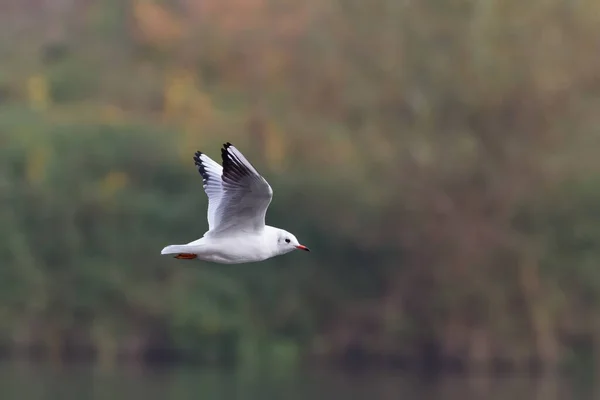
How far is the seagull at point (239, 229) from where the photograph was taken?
7.57 metres

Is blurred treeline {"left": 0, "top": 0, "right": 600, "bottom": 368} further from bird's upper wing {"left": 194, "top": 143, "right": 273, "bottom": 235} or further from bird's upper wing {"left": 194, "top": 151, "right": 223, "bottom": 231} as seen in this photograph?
bird's upper wing {"left": 194, "top": 143, "right": 273, "bottom": 235}

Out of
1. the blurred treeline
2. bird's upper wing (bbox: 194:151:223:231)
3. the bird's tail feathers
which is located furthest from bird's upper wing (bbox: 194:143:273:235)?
the blurred treeline

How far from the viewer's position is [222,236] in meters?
7.86

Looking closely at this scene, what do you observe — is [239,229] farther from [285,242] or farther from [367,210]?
[367,210]

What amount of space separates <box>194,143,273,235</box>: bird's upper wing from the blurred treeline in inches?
459

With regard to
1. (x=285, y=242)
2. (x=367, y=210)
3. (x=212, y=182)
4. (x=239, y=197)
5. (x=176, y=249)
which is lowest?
(x=176, y=249)

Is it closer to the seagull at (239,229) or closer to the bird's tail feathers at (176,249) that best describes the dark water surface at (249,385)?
the seagull at (239,229)

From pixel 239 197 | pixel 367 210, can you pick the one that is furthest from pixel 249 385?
pixel 239 197

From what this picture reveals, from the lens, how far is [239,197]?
25.3 ft

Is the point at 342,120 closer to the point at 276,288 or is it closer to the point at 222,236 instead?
the point at 276,288

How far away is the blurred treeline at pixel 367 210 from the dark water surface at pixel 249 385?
106 centimetres

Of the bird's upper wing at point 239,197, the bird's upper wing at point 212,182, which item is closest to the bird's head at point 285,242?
the bird's upper wing at point 239,197

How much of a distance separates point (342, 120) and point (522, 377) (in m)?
4.55

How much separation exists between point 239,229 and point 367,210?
12.7 meters
